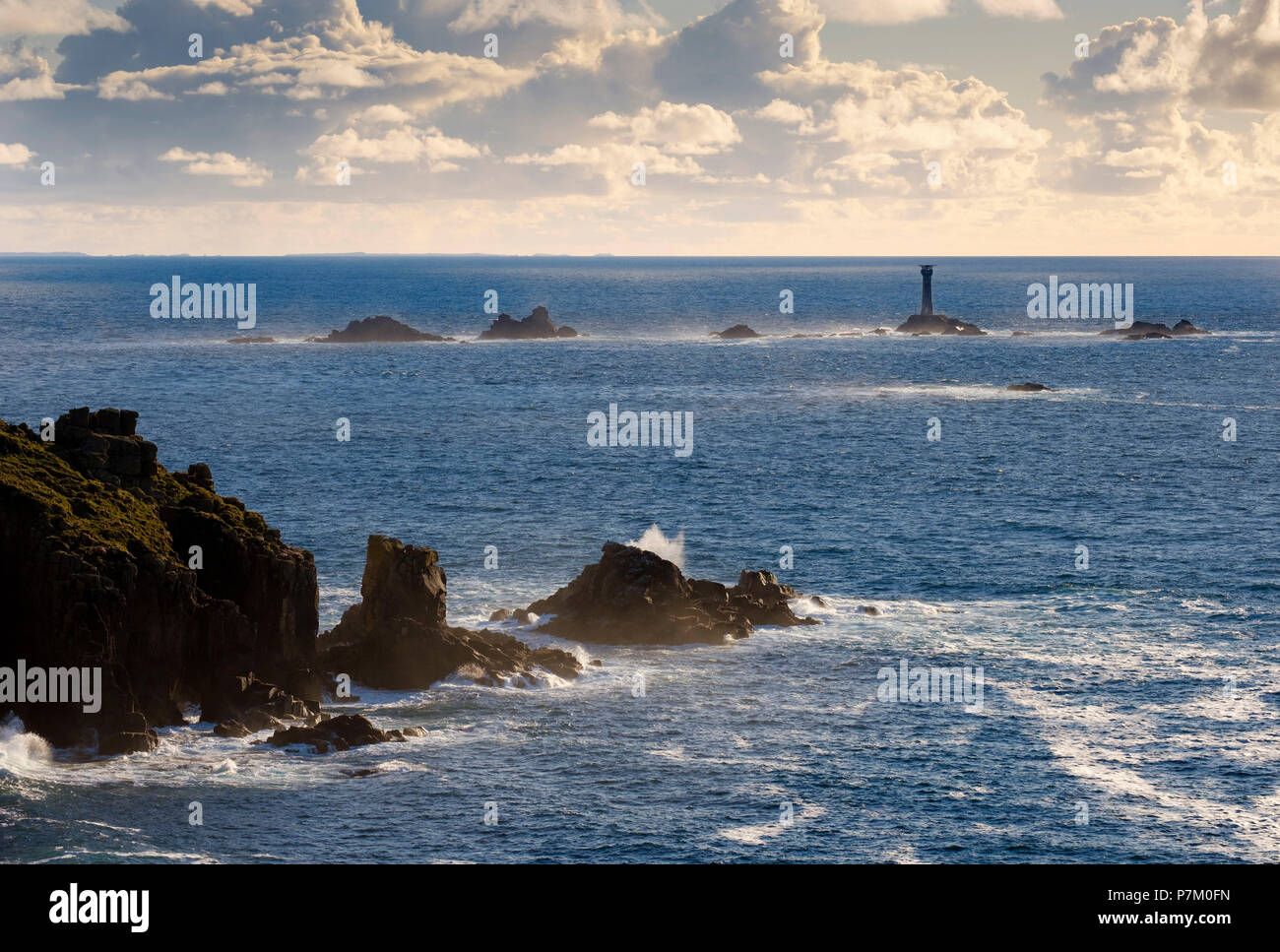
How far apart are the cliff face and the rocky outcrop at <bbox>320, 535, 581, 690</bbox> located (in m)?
3.12


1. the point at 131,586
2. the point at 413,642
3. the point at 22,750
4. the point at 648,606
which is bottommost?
the point at 22,750

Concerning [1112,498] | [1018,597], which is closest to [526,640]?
[1018,597]

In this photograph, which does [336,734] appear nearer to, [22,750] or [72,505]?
[22,750]

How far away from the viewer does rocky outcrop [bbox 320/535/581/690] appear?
7019 cm

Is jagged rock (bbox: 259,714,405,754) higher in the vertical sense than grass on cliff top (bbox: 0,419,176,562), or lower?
lower

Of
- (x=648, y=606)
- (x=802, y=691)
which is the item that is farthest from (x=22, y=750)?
(x=802, y=691)

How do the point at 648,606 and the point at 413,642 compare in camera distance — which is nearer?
the point at 413,642

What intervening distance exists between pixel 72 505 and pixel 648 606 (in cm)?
3088

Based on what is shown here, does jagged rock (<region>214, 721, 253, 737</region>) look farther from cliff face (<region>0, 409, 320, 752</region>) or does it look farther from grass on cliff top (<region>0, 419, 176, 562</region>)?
grass on cliff top (<region>0, 419, 176, 562</region>)

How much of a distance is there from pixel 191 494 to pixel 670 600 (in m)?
26.8

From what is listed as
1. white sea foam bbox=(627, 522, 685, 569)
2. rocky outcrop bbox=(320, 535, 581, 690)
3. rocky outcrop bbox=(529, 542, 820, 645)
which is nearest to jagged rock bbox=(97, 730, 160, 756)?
rocky outcrop bbox=(320, 535, 581, 690)

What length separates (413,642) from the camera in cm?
7062

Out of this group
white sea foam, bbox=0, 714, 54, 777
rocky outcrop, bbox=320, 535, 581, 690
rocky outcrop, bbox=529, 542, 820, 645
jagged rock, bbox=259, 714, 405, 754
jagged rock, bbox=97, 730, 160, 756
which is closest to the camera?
white sea foam, bbox=0, 714, 54, 777
